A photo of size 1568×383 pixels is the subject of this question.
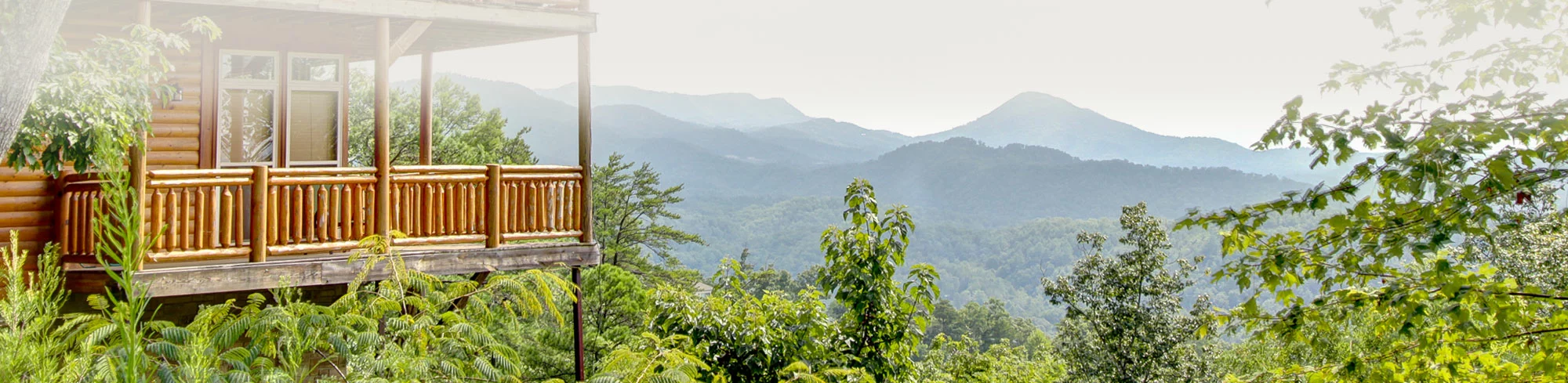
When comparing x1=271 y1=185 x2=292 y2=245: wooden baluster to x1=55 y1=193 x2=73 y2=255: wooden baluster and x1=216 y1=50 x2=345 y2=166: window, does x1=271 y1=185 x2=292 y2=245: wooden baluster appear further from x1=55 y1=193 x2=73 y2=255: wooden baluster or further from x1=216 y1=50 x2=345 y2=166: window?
x1=216 y1=50 x2=345 y2=166: window

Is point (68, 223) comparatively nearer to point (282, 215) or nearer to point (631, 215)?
point (282, 215)

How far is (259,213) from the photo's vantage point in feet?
23.4

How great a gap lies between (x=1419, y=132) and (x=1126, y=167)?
201 m

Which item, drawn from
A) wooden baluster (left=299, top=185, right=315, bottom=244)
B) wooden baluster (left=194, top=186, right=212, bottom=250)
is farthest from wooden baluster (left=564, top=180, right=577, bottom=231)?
wooden baluster (left=194, top=186, right=212, bottom=250)

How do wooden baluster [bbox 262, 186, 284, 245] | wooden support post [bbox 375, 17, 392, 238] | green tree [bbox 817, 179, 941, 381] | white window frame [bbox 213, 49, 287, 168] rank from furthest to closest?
white window frame [bbox 213, 49, 287, 168], green tree [bbox 817, 179, 941, 381], wooden support post [bbox 375, 17, 392, 238], wooden baluster [bbox 262, 186, 284, 245]

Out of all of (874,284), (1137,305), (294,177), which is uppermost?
(294,177)

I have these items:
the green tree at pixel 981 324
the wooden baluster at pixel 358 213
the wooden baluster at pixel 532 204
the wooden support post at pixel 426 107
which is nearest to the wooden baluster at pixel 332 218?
the wooden baluster at pixel 358 213

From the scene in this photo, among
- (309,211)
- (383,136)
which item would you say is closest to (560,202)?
(383,136)

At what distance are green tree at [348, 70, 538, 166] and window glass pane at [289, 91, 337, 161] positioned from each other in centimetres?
1838

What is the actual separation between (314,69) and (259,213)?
153 inches

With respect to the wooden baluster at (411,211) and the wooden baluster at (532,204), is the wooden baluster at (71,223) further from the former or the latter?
the wooden baluster at (532,204)

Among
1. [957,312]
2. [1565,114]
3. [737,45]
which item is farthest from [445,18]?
[737,45]

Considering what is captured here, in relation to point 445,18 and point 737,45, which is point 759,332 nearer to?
point 445,18

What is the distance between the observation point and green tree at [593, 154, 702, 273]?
122 ft
